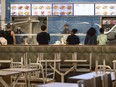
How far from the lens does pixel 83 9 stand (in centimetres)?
1404

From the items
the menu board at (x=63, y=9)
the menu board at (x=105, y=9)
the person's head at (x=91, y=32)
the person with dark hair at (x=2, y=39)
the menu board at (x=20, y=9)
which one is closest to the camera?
the person's head at (x=91, y=32)

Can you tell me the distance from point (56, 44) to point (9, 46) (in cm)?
137

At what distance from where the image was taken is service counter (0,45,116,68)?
32.5ft

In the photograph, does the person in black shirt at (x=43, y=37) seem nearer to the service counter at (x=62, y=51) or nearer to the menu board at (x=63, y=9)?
the service counter at (x=62, y=51)

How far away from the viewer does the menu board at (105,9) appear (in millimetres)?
13906

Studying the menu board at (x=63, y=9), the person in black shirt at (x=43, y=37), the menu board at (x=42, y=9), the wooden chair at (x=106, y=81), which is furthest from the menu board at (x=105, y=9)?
the wooden chair at (x=106, y=81)

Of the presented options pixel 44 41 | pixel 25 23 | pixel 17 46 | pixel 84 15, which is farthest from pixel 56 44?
pixel 84 15

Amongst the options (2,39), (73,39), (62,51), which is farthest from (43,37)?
(2,39)

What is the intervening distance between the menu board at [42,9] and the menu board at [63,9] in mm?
212

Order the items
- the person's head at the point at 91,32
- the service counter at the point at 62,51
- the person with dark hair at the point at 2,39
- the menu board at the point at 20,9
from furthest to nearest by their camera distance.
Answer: the menu board at the point at 20,9, the person with dark hair at the point at 2,39, the person's head at the point at 91,32, the service counter at the point at 62,51

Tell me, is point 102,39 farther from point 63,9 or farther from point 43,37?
point 63,9

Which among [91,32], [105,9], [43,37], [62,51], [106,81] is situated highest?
[105,9]

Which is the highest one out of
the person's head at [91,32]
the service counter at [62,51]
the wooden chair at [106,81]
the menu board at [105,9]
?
the menu board at [105,9]

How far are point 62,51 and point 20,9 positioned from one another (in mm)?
4918
